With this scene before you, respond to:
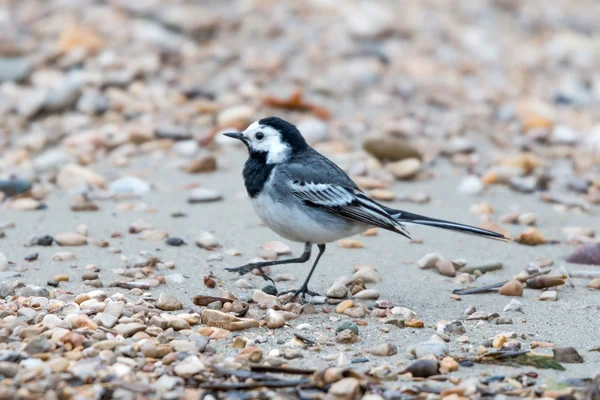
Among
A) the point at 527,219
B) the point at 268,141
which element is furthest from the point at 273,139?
the point at 527,219

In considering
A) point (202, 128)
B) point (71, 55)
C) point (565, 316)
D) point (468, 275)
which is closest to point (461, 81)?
point (202, 128)

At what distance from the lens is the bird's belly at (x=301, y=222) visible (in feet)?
18.6

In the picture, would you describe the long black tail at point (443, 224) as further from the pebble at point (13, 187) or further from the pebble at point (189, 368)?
the pebble at point (13, 187)

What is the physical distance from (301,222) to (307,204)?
0.15m

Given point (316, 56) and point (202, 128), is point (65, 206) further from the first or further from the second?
point (316, 56)

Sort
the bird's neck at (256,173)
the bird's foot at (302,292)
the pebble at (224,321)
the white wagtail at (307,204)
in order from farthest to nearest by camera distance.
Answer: the bird's neck at (256,173)
the white wagtail at (307,204)
the bird's foot at (302,292)
the pebble at (224,321)

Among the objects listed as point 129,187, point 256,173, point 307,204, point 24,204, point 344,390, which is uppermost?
point 256,173

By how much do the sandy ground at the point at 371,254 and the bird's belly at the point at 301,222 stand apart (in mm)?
369

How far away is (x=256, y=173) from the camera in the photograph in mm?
5871

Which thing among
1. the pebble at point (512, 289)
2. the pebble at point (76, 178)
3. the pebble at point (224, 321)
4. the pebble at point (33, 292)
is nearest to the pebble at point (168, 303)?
the pebble at point (224, 321)

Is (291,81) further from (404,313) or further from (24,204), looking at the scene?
(404,313)

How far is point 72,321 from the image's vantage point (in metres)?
4.59

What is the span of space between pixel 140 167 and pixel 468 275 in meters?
3.37

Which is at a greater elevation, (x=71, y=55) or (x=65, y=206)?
(x=71, y=55)
